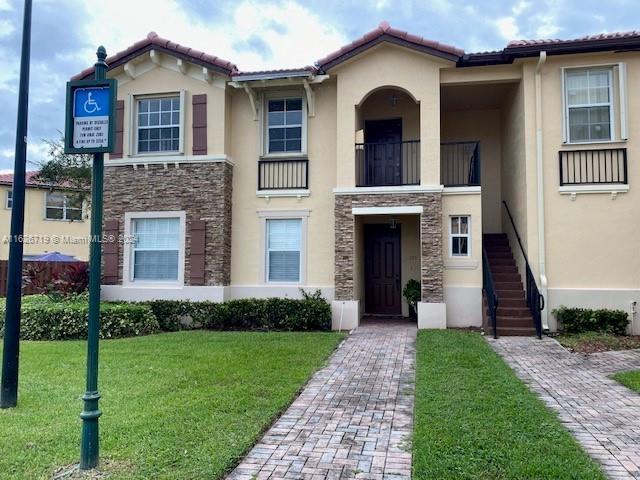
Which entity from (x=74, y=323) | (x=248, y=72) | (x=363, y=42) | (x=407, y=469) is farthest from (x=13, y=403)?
(x=363, y=42)

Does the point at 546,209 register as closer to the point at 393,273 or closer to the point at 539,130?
the point at 539,130

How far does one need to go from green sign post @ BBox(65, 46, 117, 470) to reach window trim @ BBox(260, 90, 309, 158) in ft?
29.4

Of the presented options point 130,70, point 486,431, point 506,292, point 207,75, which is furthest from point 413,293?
point 130,70

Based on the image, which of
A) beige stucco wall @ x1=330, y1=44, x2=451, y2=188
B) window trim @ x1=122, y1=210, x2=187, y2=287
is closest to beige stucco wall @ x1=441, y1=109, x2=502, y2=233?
beige stucco wall @ x1=330, y1=44, x2=451, y2=188

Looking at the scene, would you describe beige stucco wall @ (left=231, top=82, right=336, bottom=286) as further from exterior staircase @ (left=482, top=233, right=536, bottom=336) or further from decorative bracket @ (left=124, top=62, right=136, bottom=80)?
exterior staircase @ (left=482, top=233, right=536, bottom=336)

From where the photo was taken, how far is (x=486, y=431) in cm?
488

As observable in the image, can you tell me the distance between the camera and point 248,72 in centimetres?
1260

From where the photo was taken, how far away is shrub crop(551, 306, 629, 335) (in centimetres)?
1085

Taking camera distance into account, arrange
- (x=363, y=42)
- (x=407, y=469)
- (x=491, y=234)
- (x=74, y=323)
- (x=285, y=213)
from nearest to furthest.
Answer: (x=407, y=469) → (x=74, y=323) → (x=363, y=42) → (x=285, y=213) → (x=491, y=234)

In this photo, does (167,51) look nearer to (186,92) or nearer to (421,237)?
(186,92)

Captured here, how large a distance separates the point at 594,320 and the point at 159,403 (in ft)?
31.8

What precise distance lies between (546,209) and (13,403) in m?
11.2

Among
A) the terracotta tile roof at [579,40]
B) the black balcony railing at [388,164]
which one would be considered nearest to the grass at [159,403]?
the black balcony railing at [388,164]

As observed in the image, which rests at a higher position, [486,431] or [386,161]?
[386,161]
